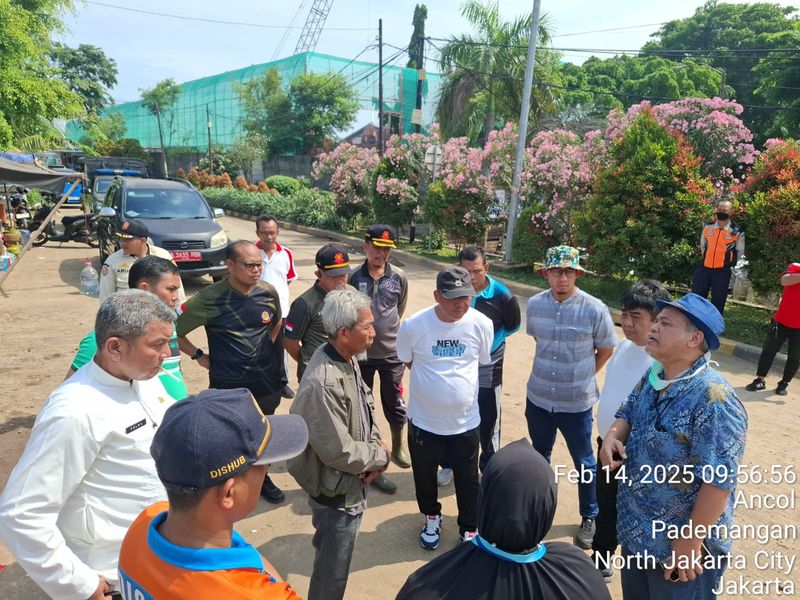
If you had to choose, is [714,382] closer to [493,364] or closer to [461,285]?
[461,285]

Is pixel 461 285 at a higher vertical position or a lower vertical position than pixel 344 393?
higher

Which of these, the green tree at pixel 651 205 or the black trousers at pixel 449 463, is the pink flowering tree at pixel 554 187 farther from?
the black trousers at pixel 449 463

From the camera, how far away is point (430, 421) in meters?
3.26

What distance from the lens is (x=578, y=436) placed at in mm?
3512

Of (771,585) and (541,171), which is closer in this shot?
(771,585)

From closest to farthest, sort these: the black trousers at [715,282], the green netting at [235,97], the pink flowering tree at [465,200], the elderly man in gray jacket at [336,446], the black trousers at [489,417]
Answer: the elderly man in gray jacket at [336,446] → the black trousers at [489,417] → the black trousers at [715,282] → the pink flowering tree at [465,200] → the green netting at [235,97]

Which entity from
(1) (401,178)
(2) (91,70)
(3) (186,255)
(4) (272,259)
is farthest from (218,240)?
(2) (91,70)

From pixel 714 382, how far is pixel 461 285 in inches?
59.0

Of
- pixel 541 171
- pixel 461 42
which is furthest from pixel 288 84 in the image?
pixel 541 171

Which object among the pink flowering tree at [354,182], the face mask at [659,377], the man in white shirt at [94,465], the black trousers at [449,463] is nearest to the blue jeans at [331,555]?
the man in white shirt at [94,465]

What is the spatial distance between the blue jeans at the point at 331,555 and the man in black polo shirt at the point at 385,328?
6.36ft

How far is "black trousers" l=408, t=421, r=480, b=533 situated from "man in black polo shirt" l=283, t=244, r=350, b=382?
40.6 inches

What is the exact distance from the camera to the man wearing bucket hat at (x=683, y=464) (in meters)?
1.97

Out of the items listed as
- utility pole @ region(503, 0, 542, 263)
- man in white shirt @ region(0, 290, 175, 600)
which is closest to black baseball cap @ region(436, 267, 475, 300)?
man in white shirt @ region(0, 290, 175, 600)
